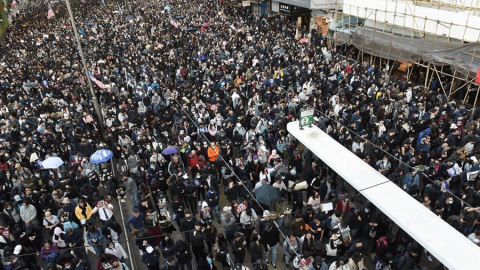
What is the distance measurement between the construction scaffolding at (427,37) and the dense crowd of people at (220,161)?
7.38ft

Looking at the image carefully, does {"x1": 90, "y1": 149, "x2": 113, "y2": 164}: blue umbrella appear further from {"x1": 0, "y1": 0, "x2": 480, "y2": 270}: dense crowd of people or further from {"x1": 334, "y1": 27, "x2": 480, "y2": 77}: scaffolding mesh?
{"x1": 334, "y1": 27, "x2": 480, "y2": 77}: scaffolding mesh

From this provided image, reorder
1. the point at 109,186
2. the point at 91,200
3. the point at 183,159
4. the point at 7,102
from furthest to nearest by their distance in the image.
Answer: the point at 7,102
the point at 183,159
the point at 109,186
the point at 91,200

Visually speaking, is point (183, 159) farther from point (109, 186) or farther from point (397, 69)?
point (397, 69)

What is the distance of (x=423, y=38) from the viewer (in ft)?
55.1

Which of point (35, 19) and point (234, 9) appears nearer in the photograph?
point (234, 9)

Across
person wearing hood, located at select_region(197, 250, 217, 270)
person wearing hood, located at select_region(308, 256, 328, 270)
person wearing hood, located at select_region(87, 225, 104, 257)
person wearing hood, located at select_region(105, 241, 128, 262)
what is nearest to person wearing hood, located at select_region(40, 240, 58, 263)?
person wearing hood, located at select_region(87, 225, 104, 257)

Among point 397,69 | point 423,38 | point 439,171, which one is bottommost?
point 397,69

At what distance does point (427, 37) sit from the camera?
17.0 metres

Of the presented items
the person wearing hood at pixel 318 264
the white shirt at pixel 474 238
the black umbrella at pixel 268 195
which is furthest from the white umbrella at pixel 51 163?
the white shirt at pixel 474 238

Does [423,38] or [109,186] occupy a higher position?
[423,38]

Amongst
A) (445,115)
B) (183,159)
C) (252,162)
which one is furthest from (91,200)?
(445,115)

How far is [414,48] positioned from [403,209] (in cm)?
1294

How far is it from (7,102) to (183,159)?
34.8 feet

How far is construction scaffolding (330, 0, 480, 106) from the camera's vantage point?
15016mm
